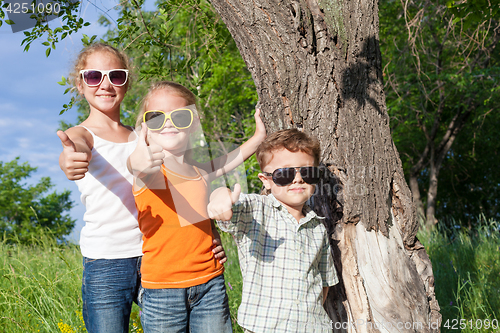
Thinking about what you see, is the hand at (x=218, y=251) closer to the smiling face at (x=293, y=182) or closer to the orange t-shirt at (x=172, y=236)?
the orange t-shirt at (x=172, y=236)

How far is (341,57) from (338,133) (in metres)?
0.51

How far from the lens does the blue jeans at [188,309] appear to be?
1.83 metres

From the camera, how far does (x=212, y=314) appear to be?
1.89 metres

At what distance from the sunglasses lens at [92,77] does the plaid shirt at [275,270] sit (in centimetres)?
106

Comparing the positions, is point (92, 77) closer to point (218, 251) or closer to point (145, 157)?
point (145, 157)

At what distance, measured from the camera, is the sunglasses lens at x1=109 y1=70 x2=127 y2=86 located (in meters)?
2.08

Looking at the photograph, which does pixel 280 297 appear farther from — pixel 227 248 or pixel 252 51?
pixel 227 248

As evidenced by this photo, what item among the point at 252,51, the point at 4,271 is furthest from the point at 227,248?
the point at 252,51

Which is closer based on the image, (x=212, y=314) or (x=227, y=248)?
(x=212, y=314)

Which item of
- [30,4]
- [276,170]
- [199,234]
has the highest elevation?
[30,4]

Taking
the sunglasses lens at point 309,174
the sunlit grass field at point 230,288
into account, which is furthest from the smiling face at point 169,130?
the sunlit grass field at point 230,288

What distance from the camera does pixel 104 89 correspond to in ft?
6.73

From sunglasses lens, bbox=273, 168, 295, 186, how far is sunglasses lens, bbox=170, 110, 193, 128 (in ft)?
1.68

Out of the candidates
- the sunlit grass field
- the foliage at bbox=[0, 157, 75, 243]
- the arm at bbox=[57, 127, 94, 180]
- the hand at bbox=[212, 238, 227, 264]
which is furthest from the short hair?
the foliage at bbox=[0, 157, 75, 243]
